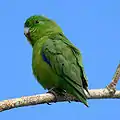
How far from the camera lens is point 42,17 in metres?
5.43

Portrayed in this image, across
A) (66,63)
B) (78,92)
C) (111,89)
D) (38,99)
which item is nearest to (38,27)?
(66,63)

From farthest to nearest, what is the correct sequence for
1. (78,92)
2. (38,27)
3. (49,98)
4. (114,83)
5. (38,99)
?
1. (38,27)
2. (114,83)
3. (78,92)
4. (49,98)
5. (38,99)

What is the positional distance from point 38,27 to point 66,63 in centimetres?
96

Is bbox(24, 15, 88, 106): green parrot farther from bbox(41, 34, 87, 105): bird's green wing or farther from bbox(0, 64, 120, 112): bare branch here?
bbox(0, 64, 120, 112): bare branch

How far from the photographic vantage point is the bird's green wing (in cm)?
445

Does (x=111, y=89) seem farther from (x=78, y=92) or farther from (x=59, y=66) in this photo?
(x=59, y=66)

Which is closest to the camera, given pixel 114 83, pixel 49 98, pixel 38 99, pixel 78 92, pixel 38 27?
pixel 38 99

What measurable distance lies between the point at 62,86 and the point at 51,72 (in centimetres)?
22

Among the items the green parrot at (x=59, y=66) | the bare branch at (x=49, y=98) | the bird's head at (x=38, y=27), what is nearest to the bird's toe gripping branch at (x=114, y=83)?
the bare branch at (x=49, y=98)

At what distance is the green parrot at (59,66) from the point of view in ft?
14.6

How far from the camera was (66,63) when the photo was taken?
4555 millimetres

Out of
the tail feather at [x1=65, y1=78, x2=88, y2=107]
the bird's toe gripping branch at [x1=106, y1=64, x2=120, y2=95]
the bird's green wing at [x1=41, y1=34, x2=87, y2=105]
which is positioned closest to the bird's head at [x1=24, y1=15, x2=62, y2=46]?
the bird's green wing at [x1=41, y1=34, x2=87, y2=105]

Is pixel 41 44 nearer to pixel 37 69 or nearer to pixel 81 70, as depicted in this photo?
pixel 37 69

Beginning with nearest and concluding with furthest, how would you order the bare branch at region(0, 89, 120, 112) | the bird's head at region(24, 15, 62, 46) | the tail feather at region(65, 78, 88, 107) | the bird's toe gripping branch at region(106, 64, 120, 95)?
the bare branch at region(0, 89, 120, 112)
the tail feather at region(65, 78, 88, 107)
the bird's toe gripping branch at region(106, 64, 120, 95)
the bird's head at region(24, 15, 62, 46)
